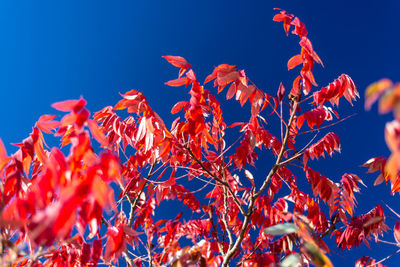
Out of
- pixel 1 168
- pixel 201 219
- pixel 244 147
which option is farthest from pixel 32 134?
pixel 201 219

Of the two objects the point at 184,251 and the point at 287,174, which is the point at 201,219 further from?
the point at 184,251

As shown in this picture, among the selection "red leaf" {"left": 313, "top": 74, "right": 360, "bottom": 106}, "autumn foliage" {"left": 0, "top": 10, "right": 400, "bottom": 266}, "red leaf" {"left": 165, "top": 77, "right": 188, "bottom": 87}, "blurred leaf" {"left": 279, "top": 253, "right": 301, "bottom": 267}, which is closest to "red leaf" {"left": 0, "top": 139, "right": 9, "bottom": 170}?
"autumn foliage" {"left": 0, "top": 10, "right": 400, "bottom": 266}

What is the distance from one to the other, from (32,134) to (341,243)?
3.24 metres

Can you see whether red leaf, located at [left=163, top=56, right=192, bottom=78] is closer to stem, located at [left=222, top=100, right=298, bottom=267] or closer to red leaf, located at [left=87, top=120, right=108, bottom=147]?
stem, located at [left=222, top=100, right=298, bottom=267]

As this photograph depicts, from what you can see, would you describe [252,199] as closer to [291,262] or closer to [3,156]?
[291,262]

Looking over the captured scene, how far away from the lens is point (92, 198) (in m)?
0.68

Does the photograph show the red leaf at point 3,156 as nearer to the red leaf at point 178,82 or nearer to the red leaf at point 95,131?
the red leaf at point 95,131

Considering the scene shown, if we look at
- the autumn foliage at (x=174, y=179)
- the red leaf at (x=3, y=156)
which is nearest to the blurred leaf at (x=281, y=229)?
the autumn foliage at (x=174, y=179)

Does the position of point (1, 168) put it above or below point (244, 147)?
below

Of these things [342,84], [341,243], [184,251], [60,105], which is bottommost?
[341,243]

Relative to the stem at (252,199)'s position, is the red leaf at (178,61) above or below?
above

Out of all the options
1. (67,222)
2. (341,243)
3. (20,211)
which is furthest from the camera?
(341,243)

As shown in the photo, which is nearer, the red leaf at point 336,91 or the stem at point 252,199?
the stem at point 252,199

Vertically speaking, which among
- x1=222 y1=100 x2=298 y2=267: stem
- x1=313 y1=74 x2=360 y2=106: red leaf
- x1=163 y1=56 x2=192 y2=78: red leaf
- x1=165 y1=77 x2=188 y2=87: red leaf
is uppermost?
x1=163 y1=56 x2=192 y2=78: red leaf
